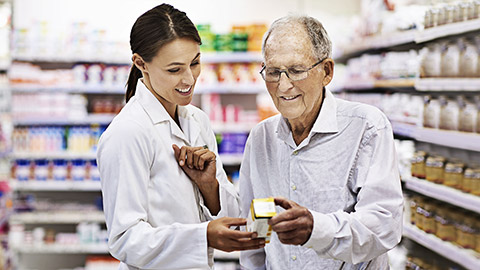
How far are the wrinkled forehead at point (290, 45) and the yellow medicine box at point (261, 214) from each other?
0.50 m

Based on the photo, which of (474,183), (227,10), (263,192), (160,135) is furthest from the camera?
(227,10)

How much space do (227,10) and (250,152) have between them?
4.74 m

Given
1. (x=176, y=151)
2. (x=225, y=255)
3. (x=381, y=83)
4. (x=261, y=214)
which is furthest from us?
(x=225, y=255)

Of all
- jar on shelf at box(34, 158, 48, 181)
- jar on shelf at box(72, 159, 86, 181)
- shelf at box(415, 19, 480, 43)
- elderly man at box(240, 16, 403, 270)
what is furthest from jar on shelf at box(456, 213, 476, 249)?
jar on shelf at box(34, 158, 48, 181)

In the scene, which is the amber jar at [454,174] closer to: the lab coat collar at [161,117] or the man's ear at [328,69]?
the man's ear at [328,69]

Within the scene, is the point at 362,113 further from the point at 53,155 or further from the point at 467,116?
the point at 53,155

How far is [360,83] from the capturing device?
545 centimetres

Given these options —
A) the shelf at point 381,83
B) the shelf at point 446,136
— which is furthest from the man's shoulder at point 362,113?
the shelf at point 381,83

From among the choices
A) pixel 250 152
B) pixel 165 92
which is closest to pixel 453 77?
pixel 250 152

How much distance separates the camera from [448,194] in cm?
335

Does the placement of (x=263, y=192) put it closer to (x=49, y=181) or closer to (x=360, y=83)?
Answer: (x=360, y=83)

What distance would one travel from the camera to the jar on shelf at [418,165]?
3.84 m

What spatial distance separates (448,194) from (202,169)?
75.6 inches

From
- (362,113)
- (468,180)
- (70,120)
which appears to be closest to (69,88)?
(70,120)
